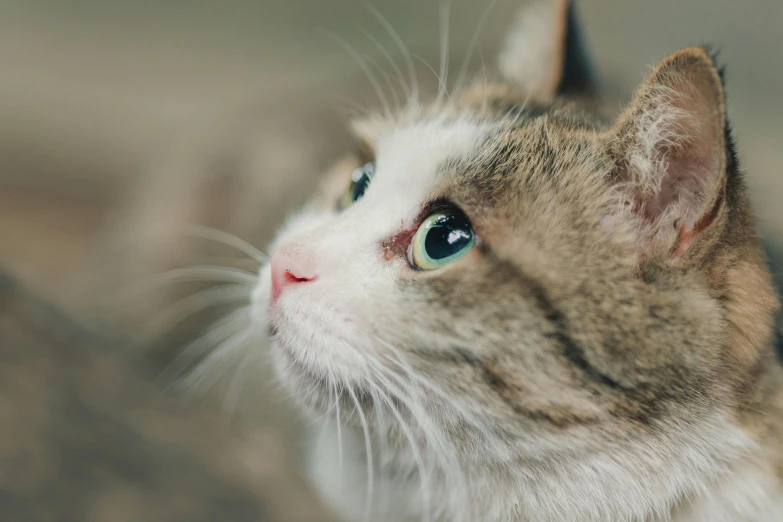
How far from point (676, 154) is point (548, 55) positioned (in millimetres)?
370

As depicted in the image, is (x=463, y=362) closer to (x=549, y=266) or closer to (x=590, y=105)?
(x=549, y=266)

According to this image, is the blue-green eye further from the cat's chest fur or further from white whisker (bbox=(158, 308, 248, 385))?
white whisker (bbox=(158, 308, 248, 385))

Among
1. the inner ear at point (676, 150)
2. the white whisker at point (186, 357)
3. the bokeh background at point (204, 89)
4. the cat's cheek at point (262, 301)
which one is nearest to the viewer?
the inner ear at point (676, 150)

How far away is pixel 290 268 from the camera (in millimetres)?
701

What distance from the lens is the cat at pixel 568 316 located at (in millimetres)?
640

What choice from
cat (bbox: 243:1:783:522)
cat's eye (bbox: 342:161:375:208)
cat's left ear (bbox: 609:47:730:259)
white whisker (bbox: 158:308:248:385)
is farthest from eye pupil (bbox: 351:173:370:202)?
white whisker (bbox: 158:308:248:385)

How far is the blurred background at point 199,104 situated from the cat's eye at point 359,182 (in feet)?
1.09

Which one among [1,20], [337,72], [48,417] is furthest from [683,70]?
[1,20]

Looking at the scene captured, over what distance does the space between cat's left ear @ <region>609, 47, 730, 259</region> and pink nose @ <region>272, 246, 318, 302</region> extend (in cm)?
34

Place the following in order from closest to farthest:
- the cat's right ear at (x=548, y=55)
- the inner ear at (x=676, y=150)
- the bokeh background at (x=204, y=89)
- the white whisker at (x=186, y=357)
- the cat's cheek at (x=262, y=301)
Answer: the inner ear at (x=676, y=150) < the cat's cheek at (x=262, y=301) < the cat's right ear at (x=548, y=55) < the bokeh background at (x=204, y=89) < the white whisker at (x=186, y=357)

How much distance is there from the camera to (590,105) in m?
0.94

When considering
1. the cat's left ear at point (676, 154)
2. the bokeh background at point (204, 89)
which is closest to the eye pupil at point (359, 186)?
the cat's left ear at point (676, 154)

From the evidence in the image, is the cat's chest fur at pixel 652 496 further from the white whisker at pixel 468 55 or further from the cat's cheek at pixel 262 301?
the white whisker at pixel 468 55

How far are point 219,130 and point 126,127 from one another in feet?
1.40
